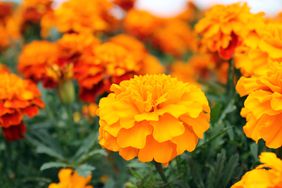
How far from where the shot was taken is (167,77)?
3.39 ft

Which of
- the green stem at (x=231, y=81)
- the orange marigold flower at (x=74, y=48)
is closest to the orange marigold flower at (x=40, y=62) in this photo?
the orange marigold flower at (x=74, y=48)

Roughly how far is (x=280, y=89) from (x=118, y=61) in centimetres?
65

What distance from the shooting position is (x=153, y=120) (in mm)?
938

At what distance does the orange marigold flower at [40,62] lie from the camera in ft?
5.30

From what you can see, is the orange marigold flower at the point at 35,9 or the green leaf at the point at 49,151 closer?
the green leaf at the point at 49,151

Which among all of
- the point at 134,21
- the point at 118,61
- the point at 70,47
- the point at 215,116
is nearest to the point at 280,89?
the point at 215,116

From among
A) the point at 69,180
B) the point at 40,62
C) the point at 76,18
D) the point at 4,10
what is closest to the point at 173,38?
the point at 4,10

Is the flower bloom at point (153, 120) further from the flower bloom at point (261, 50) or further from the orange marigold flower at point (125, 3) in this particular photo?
the orange marigold flower at point (125, 3)

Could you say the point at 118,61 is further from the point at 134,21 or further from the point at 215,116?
the point at 134,21

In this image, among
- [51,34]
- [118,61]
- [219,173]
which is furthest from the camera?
[51,34]

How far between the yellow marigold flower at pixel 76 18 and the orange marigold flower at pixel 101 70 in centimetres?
31

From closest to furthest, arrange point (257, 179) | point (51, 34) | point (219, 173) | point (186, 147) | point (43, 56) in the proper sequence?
point (257, 179)
point (186, 147)
point (219, 173)
point (43, 56)
point (51, 34)

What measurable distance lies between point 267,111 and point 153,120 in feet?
0.61

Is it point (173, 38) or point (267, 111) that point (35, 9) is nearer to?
point (173, 38)
